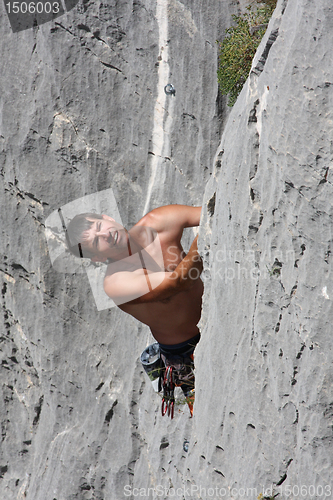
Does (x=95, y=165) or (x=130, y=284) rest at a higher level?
(x=95, y=165)

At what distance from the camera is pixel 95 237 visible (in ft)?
12.1

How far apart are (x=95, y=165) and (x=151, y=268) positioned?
188 centimetres

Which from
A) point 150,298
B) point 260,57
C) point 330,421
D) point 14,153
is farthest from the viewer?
point 14,153

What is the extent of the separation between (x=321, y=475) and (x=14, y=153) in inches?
177

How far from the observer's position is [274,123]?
2121 millimetres

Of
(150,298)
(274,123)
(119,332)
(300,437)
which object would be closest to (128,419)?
(119,332)

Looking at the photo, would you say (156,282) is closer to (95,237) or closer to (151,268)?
(151,268)

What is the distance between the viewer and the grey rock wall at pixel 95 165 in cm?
496

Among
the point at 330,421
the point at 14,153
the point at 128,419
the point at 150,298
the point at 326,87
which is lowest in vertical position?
the point at 128,419

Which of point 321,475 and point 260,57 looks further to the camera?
point 260,57

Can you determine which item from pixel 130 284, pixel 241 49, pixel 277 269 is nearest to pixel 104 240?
pixel 130 284

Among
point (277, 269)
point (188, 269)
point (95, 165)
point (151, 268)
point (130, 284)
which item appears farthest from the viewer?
point (95, 165)

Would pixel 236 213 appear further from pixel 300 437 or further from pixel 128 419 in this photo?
pixel 128 419

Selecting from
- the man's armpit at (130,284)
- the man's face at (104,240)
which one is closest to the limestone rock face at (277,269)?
the man's armpit at (130,284)
